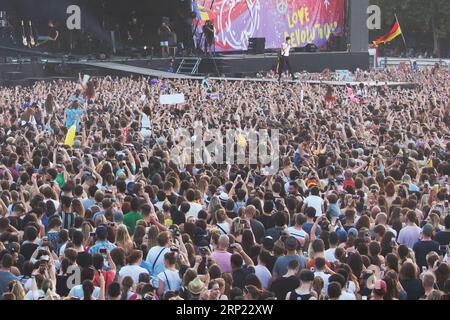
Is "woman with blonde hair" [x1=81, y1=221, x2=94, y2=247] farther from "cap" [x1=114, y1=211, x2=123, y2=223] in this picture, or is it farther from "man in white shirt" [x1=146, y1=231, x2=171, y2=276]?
"man in white shirt" [x1=146, y1=231, x2=171, y2=276]

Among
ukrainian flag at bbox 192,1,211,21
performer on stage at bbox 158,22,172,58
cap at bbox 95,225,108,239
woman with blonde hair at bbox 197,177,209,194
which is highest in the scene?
ukrainian flag at bbox 192,1,211,21

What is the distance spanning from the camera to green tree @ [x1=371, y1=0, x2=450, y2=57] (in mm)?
66500

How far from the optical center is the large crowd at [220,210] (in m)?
8.09

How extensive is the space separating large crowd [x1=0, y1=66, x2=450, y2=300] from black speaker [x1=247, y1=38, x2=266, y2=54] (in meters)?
18.9

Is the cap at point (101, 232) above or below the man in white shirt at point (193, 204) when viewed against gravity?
above

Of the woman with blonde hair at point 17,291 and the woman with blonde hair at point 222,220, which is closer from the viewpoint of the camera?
the woman with blonde hair at point 17,291

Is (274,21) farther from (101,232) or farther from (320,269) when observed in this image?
(320,269)

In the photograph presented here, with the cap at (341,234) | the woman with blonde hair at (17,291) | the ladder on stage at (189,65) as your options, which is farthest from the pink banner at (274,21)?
the woman with blonde hair at (17,291)

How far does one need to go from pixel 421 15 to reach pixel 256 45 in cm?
3162

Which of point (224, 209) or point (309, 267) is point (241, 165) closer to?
point (224, 209)

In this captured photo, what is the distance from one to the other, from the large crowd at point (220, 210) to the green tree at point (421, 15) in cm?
4866

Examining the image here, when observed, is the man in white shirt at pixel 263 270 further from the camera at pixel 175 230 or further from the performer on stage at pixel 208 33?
the performer on stage at pixel 208 33

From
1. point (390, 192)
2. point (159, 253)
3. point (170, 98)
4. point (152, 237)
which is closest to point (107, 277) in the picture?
point (159, 253)

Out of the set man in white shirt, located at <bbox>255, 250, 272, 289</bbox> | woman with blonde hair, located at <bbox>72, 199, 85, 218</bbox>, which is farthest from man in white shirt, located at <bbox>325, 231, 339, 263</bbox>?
woman with blonde hair, located at <bbox>72, 199, 85, 218</bbox>
